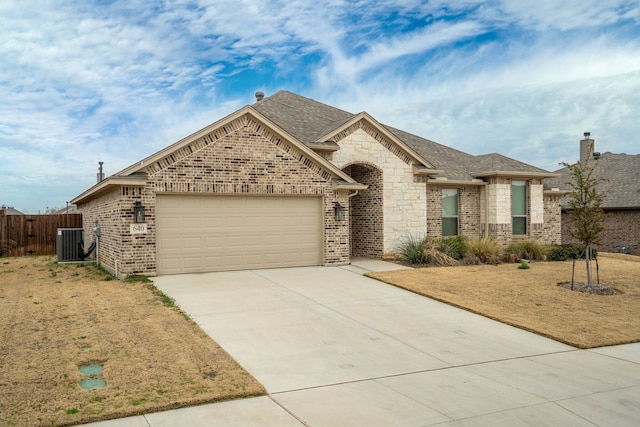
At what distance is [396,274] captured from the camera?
47.3 ft

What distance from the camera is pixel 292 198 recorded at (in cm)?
1555

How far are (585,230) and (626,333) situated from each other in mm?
4834

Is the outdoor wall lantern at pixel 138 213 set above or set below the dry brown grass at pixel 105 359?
above

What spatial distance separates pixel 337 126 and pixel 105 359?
12.6m

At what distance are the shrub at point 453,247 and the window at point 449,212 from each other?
7.44ft

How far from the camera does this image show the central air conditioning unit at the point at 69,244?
18297 millimetres

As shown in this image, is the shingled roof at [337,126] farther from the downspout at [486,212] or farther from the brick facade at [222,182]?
the brick facade at [222,182]

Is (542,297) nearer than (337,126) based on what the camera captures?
Yes

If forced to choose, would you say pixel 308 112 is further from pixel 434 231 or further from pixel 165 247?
pixel 165 247

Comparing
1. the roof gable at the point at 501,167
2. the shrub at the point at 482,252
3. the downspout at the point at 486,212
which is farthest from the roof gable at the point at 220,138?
the downspout at the point at 486,212

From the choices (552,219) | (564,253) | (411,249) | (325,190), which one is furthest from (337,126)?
(552,219)

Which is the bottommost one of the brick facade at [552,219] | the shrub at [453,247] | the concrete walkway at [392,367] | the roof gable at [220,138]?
the concrete walkway at [392,367]

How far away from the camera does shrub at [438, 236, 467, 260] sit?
1756 centimetres

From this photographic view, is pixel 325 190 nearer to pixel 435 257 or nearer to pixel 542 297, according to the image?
pixel 435 257
